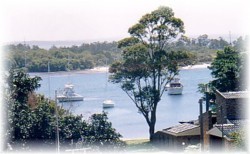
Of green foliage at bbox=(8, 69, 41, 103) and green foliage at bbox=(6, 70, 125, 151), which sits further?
green foliage at bbox=(8, 69, 41, 103)

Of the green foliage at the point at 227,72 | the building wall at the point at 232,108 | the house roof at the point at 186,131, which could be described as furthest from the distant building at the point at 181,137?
the green foliage at the point at 227,72

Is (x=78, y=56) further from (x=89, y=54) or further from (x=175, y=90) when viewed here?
(x=175, y=90)

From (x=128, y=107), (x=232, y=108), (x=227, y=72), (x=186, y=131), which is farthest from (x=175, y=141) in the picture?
(x=128, y=107)

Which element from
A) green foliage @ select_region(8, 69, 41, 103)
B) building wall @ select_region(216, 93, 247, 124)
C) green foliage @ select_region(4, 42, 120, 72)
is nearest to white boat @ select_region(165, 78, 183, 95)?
green foliage @ select_region(4, 42, 120, 72)

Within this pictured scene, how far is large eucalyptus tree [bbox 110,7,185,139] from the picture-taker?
14633 millimetres

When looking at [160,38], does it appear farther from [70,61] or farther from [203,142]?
[70,61]

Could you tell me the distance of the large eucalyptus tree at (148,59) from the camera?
48.0 feet

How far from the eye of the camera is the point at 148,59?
48.6 feet

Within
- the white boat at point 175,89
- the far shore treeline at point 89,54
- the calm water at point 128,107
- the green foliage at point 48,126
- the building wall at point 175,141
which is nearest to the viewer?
the green foliage at point 48,126

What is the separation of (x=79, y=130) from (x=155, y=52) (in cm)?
495

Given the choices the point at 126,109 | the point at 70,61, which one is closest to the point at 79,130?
the point at 126,109

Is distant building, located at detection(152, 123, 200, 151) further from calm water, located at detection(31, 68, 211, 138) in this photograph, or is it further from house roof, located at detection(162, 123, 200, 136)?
calm water, located at detection(31, 68, 211, 138)

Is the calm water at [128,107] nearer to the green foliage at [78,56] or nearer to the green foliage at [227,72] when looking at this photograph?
the green foliage at [78,56]

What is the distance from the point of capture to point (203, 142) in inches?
421
